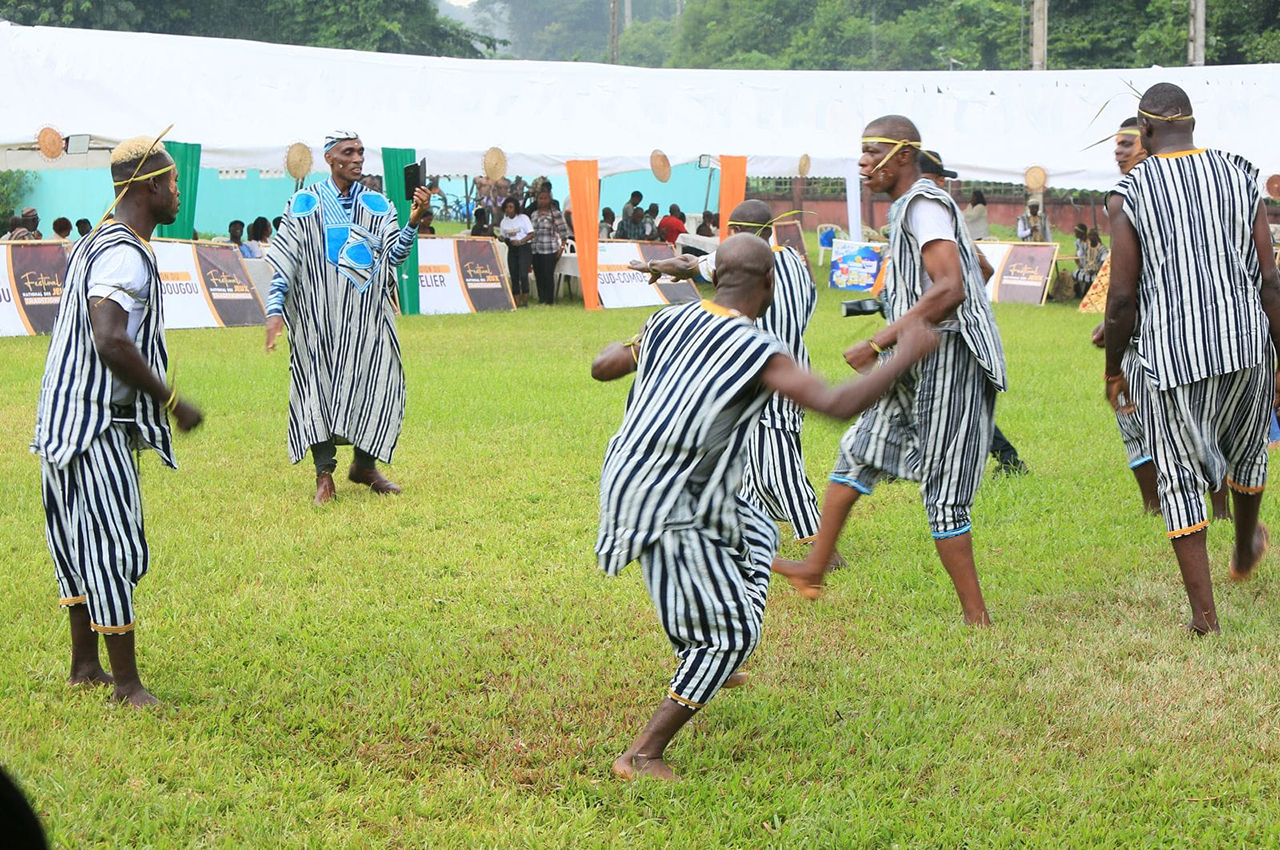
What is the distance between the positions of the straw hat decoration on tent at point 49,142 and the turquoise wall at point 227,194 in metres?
11.2

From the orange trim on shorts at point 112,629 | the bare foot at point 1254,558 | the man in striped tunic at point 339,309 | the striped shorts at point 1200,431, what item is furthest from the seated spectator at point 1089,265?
the orange trim on shorts at point 112,629

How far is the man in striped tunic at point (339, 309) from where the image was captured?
25.5 ft

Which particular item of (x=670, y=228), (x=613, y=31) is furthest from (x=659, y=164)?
(x=613, y=31)

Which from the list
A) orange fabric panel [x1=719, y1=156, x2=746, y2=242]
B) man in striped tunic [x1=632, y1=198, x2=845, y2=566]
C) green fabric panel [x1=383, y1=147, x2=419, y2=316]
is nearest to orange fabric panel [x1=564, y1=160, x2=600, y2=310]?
orange fabric panel [x1=719, y1=156, x2=746, y2=242]

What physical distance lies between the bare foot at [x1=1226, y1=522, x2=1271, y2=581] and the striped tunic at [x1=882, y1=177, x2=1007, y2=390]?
155 cm

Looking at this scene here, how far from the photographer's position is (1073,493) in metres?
7.95

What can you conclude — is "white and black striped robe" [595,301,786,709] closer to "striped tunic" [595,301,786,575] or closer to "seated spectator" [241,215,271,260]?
"striped tunic" [595,301,786,575]

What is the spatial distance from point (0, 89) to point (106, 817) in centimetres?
1639

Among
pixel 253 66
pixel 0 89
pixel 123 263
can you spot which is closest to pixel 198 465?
pixel 123 263

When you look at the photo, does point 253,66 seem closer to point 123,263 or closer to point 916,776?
point 123,263

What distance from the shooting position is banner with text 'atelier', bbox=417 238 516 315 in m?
19.9

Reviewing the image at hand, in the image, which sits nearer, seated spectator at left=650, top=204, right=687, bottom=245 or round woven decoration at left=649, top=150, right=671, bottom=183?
round woven decoration at left=649, top=150, right=671, bottom=183

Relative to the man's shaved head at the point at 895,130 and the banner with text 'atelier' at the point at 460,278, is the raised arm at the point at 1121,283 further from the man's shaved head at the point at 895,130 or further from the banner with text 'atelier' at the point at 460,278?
the banner with text 'atelier' at the point at 460,278

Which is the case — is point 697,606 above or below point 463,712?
above
